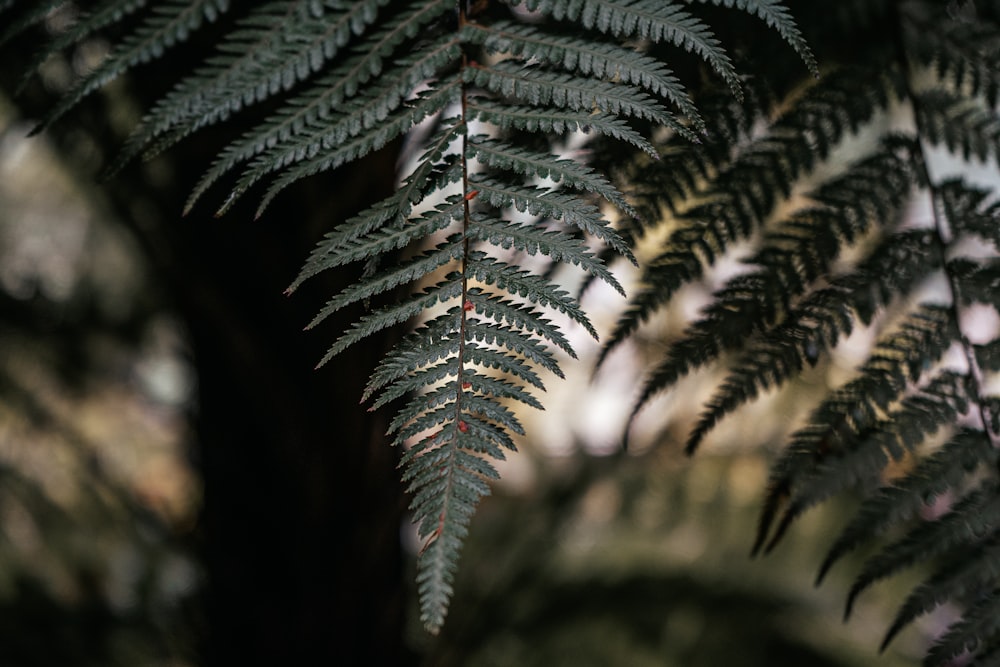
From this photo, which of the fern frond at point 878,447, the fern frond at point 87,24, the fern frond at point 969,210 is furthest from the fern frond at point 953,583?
the fern frond at point 87,24

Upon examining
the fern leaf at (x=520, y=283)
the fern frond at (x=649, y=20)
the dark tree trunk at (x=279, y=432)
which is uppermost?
the fern frond at (x=649, y=20)

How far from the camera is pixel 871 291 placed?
0.75m

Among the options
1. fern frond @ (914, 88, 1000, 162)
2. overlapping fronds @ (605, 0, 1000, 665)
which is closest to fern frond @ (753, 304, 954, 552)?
overlapping fronds @ (605, 0, 1000, 665)

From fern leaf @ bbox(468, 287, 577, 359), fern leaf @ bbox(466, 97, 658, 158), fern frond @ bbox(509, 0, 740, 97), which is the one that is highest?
fern frond @ bbox(509, 0, 740, 97)

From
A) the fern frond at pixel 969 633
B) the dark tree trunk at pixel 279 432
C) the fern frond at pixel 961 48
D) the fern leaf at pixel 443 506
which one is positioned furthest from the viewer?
the dark tree trunk at pixel 279 432

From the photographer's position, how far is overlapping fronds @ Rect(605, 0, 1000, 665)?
2.21ft

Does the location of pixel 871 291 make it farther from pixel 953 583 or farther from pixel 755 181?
pixel 953 583

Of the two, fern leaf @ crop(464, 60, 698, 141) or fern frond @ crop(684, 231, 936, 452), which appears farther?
fern frond @ crop(684, 231, 936, 452)

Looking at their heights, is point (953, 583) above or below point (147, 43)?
below

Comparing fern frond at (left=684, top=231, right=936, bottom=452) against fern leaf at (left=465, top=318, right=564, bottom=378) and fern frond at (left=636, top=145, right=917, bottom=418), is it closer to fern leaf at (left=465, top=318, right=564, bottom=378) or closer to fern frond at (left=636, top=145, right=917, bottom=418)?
fern frond at (left=636, top=145, right=917, bottom=418)

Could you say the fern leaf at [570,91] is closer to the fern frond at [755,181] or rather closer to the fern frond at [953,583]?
the fern frond at [755,181]

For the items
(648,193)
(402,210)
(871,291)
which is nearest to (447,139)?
(402,210)

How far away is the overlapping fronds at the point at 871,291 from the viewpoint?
0.67 metres

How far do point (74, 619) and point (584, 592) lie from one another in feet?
4.75
